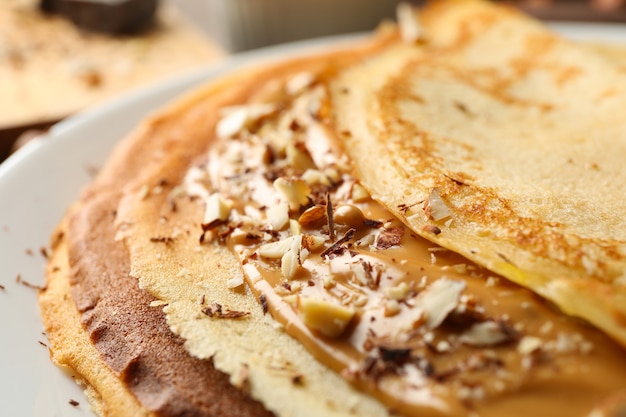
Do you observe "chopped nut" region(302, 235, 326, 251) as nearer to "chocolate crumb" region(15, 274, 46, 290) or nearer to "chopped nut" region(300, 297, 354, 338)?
"chopped nut" region(300, 297, 354, 338)

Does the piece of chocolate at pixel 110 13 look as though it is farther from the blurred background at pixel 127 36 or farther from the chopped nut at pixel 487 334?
the chopped nut at pixel 487 334

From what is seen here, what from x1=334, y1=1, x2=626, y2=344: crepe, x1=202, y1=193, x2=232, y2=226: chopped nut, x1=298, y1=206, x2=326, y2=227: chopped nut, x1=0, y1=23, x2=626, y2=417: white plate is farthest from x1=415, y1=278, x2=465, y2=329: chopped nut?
x1=0, y1=23, x2=626, y2=417: white plate

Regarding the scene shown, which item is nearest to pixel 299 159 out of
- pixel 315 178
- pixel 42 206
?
pixel 315 178

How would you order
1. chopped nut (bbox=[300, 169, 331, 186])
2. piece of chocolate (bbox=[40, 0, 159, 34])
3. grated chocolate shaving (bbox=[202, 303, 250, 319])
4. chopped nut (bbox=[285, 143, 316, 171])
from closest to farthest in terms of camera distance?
grated chocolate shaving (bbox=[202, 303, 250, 319]) < chopped nut (bbox=[300, 169, 331, 186]) < chopped nut (bbox=[285, 143, 316, 171]) < piece of chocolate (bbox=[40, 0, 159, 34])

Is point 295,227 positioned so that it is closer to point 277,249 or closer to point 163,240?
point 277,249

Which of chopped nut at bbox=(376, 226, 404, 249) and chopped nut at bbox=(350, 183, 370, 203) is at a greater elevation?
chopped nut at bbox=(350, 183, 370, 203)

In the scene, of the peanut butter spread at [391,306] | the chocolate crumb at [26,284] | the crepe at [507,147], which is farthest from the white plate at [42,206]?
the crepe at [507,147]
